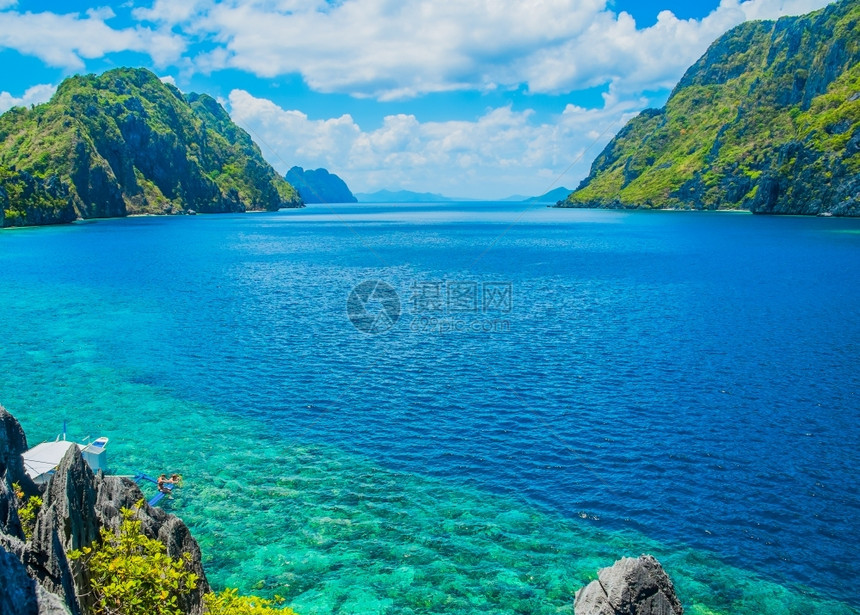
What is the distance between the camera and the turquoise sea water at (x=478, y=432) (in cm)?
3011

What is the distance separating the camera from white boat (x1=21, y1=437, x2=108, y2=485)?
1357 inches

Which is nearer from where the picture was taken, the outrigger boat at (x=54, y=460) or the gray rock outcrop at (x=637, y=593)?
the gray rock outcrop at (x=637, y=593)

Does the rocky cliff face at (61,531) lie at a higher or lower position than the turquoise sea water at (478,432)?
higher

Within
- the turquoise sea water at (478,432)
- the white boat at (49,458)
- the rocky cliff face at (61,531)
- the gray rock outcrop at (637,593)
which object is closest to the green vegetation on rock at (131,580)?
the rocky cliff face at (61,531)

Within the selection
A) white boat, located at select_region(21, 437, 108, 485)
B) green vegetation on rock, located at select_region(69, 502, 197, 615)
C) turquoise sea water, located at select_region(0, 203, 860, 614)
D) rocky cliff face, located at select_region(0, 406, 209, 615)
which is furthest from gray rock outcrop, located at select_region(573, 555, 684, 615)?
white boat, located at select_region(21, 437, 108, 485)

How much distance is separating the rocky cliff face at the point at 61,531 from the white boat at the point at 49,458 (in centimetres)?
756

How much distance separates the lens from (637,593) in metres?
19.4

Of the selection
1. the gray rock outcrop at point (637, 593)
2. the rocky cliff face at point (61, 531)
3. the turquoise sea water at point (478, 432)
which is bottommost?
the turquoise sea water at point (478, 432)

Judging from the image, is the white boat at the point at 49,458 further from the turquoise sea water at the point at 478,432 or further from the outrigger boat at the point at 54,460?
the turquoise sea water at the point at 478,432

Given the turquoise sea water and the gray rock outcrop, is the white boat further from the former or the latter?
A: the gray rock outcrop

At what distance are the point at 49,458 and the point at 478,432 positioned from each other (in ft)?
96.9

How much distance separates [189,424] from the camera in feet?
158

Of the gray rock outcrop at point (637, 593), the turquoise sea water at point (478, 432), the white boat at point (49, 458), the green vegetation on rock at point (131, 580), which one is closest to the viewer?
the green vegetation on rock at point (131, 580)

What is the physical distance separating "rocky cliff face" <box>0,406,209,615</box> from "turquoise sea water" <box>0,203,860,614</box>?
6513 mm
